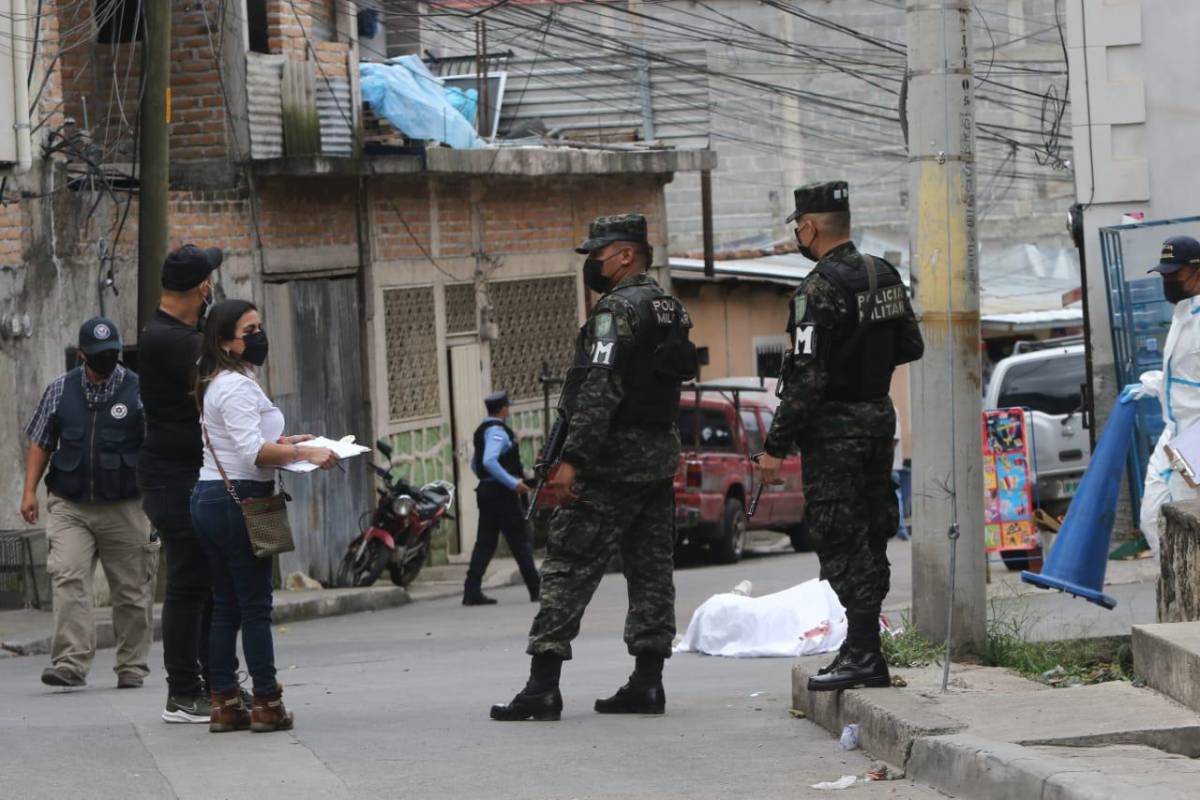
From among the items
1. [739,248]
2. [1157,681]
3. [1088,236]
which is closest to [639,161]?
[1088,236]

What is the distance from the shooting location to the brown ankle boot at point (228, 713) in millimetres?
7625

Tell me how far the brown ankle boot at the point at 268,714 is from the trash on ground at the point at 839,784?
239cm

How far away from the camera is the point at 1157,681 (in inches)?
264

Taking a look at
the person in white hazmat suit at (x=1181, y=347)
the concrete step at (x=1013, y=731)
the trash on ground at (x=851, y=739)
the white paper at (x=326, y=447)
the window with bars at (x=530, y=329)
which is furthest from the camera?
the window with bars at (x=530, y=329)

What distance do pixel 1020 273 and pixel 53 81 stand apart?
79.4 feet

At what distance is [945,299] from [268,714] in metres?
3.21

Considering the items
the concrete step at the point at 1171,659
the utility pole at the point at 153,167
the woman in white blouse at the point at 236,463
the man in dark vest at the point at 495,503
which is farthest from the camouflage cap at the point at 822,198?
the man in dark vest at the point at 495,503

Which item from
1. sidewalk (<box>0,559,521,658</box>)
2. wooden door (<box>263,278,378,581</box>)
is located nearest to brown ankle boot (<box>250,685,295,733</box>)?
sidewalk (<box>0,559,521,658</box>)

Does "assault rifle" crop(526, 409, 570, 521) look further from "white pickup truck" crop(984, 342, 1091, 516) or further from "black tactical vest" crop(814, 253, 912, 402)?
"white pickup truck" crop(984, 342, 1091, 516)

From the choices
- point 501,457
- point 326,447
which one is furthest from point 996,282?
point 326,447

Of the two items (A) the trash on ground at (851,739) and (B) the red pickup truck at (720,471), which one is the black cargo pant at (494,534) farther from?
(A) the trash on ground at (851,739)

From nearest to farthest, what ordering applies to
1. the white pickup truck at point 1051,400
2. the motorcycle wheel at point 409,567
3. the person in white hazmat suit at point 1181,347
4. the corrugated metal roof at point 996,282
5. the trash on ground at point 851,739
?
the trash on ground at point 851,739 → the person in white hazmat suit at point 1181,347 → the motorcycle wheel at point 409,567 → the white pickup truck at point 1051,400 → the corrugated metal roof at point 996,282

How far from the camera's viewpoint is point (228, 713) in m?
7.64

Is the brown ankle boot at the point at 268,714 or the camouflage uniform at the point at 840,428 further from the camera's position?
the brown ankle boot at the point at 268,714
